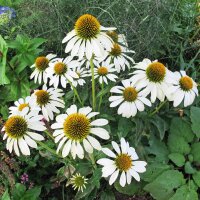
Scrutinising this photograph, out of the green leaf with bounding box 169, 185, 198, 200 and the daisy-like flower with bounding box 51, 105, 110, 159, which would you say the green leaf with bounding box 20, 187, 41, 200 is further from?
the green leaf with bounding box 169, 185, 198, 200

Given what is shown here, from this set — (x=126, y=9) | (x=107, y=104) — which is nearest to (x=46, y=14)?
(x=126, y=9)

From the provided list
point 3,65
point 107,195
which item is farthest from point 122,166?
point 3,65

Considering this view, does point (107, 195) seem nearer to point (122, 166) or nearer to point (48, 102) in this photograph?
point (122, 166)

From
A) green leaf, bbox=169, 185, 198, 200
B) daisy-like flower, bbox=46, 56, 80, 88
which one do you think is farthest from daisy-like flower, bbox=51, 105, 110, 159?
green leaf, bbox=169, 185, 198, 200

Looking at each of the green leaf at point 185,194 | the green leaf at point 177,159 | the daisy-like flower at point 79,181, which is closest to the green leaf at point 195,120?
the green leaf at point 177,159

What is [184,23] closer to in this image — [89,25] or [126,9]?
[126,9]

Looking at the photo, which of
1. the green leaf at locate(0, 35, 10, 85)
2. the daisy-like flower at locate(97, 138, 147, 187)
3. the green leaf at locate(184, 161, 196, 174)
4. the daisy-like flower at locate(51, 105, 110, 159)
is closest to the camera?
the daisy-like flower at locate(51, 105, 110, 159)
